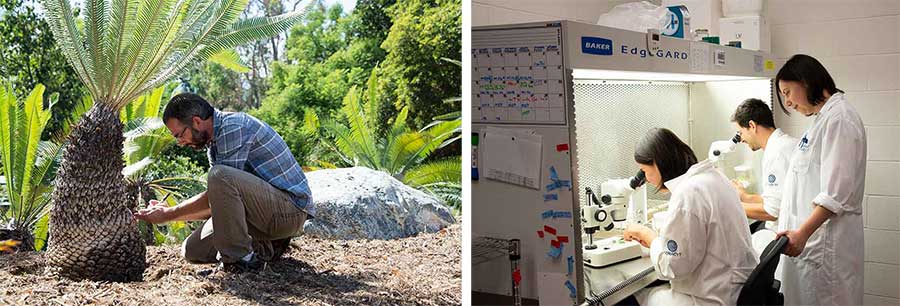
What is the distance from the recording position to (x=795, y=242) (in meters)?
3.27

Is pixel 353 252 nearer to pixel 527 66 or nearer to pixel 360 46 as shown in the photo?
pixel 360 46

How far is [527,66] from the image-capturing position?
2695 millimetres

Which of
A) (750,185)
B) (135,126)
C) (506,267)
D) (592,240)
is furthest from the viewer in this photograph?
(750,185)

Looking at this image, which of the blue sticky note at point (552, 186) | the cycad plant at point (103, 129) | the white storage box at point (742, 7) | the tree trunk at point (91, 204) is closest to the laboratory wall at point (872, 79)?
the white storage box at point (742, 7)

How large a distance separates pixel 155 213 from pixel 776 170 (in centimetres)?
262

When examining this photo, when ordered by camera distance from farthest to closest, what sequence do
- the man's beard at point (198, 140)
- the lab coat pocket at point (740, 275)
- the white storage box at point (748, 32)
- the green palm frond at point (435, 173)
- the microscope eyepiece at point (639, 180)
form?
the white storage box at point (748, 32), the green palm frond at point (435, 173), the microscope eyepiece at point (639, 180), the lab coat pocket at point (740, 275), the man's beard at point (198, 140)

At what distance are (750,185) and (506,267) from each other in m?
1.93

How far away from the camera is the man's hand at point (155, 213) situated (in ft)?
8.75

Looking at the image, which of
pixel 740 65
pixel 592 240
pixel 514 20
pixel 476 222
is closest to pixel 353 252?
pixel 476 222

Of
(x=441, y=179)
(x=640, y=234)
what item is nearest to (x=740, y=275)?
(x=640, y=234)

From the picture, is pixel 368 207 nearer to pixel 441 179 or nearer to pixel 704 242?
pixel 441 179

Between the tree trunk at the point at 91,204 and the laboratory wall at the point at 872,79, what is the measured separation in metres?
2.31

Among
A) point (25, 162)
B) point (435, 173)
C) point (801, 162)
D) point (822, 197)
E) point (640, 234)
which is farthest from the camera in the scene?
point (435, 173)

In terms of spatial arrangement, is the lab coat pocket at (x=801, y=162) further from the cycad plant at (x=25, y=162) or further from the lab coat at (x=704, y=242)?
the cycad plant at (x=25, y=162)
